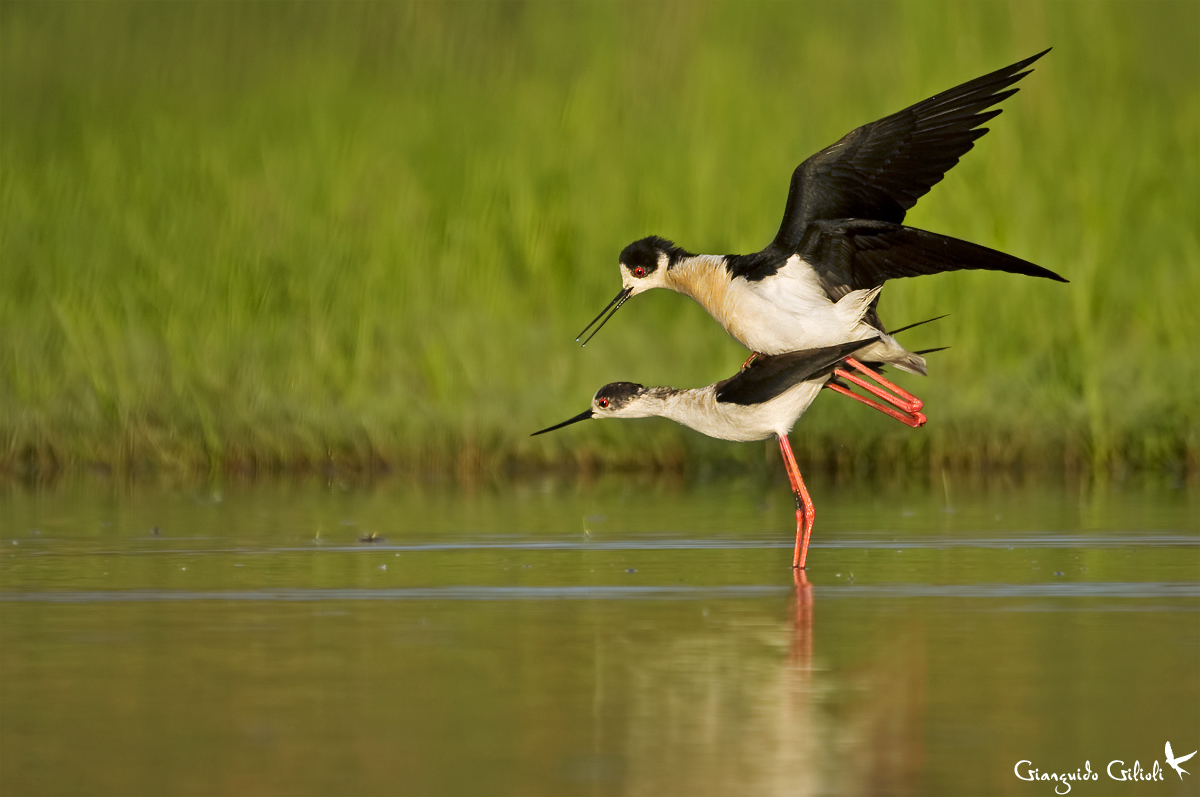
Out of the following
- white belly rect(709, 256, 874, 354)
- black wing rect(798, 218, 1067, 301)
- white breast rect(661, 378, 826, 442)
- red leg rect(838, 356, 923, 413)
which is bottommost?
white breast rect(661, 378, 826, 442)

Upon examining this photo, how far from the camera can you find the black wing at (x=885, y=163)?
8.44m

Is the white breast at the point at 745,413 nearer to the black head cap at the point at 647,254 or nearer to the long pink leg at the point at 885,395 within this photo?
the long pink leg at the point at 885,395

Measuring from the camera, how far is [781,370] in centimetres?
840

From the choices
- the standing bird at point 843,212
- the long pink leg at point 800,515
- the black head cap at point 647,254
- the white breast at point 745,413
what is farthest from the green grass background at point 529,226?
the standing bird at point 843,212

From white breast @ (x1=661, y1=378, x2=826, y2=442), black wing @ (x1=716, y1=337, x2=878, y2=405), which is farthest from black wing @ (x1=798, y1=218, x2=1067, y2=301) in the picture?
white breast @ (x1=661, y1=378, x2=826, y2=442)

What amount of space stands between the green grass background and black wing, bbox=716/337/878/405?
2.93m

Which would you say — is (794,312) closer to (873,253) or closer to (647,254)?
(873,253)

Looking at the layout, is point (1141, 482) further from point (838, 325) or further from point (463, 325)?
point (463, 325)

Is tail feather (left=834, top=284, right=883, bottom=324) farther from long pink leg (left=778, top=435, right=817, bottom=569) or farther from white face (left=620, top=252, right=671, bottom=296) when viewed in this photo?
white face (left=620, top=252, right=671, bottom=296)

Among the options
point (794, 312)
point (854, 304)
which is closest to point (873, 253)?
point (854, 304)

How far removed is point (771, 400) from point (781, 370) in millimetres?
223

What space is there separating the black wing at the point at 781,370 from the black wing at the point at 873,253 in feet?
0.94

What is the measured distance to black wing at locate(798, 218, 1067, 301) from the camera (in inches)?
307

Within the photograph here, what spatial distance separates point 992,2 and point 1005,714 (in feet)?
38.1
